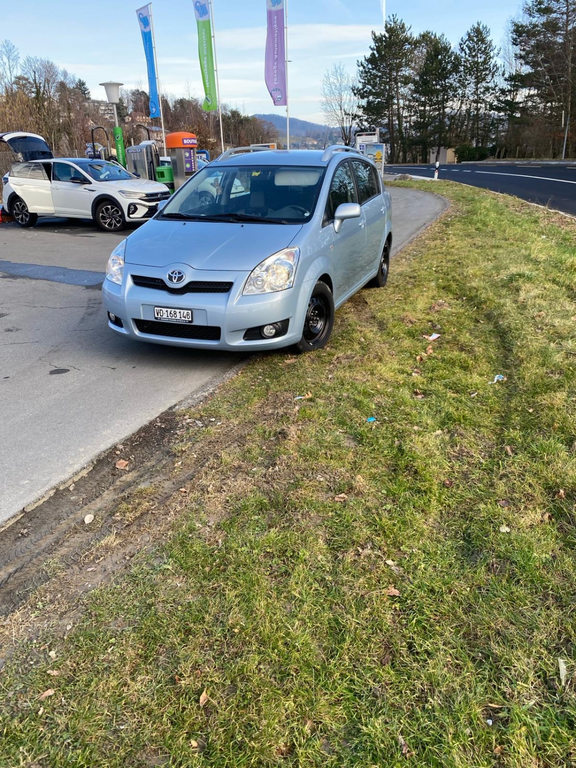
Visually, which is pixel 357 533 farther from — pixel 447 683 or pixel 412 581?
pixel 447 683

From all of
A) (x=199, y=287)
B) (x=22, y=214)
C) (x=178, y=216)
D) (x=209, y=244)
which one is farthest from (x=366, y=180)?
(x=22, y=214)

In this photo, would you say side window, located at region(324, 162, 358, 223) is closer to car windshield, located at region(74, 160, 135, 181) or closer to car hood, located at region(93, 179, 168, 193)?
car hood, located at region(93, 179, 168, 193)

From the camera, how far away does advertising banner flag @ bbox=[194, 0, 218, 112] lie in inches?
994

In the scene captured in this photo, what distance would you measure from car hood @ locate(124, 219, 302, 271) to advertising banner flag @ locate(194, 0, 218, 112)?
22.8 metres

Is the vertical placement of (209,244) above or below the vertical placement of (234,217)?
below

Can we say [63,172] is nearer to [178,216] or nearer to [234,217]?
[178,216]

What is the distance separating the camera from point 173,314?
4656 mm

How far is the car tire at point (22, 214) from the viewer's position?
1430cm

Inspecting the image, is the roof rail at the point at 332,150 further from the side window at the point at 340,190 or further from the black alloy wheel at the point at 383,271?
the black alloy wheel at the point at 383,271

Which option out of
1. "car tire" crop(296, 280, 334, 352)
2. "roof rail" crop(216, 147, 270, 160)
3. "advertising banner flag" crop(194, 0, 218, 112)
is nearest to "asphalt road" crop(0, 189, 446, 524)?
"car tire" crop(296, 280, 334, 352)

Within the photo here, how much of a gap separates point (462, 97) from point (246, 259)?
69077 mm

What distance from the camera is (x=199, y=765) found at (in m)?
1.82

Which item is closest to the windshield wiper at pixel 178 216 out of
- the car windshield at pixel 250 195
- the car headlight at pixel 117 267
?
the car windshield at pixel 250 195

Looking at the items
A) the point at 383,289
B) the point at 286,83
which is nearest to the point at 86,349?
the point at 383,289
